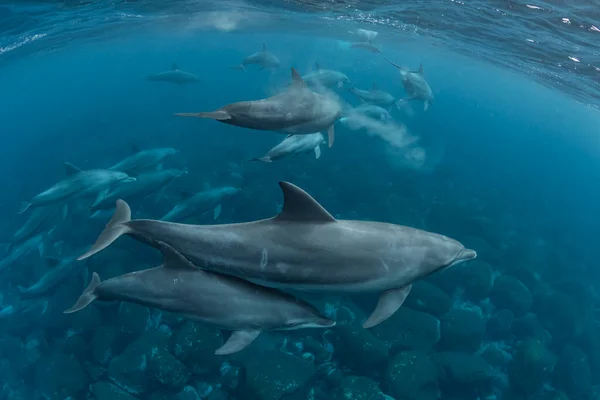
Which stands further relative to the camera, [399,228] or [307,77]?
[307,77]

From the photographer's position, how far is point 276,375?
24.9 ft

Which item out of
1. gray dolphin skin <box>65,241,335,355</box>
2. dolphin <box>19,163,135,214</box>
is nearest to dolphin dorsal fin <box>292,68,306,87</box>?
gray dolphin skin <box>65,241,335,355</box>

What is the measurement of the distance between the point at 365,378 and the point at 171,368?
148 inches

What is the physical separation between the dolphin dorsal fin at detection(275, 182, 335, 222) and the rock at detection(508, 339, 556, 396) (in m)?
7.30

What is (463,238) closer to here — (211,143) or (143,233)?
(143,233)

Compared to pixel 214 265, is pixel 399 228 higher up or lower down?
higher up

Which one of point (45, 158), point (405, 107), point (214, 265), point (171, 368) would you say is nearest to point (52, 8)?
point (45, 158)

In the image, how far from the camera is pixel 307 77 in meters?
14.8

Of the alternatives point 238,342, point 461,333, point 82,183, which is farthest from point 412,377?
point 82,183

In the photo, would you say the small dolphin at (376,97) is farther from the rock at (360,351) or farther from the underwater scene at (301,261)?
the rock at (360,351)

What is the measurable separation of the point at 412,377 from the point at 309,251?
5.00 m

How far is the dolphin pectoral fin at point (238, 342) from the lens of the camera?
4.83 m

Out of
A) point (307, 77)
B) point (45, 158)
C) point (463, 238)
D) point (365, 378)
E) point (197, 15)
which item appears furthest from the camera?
point (197, 15)

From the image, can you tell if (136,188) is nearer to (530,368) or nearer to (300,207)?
(300,207)
